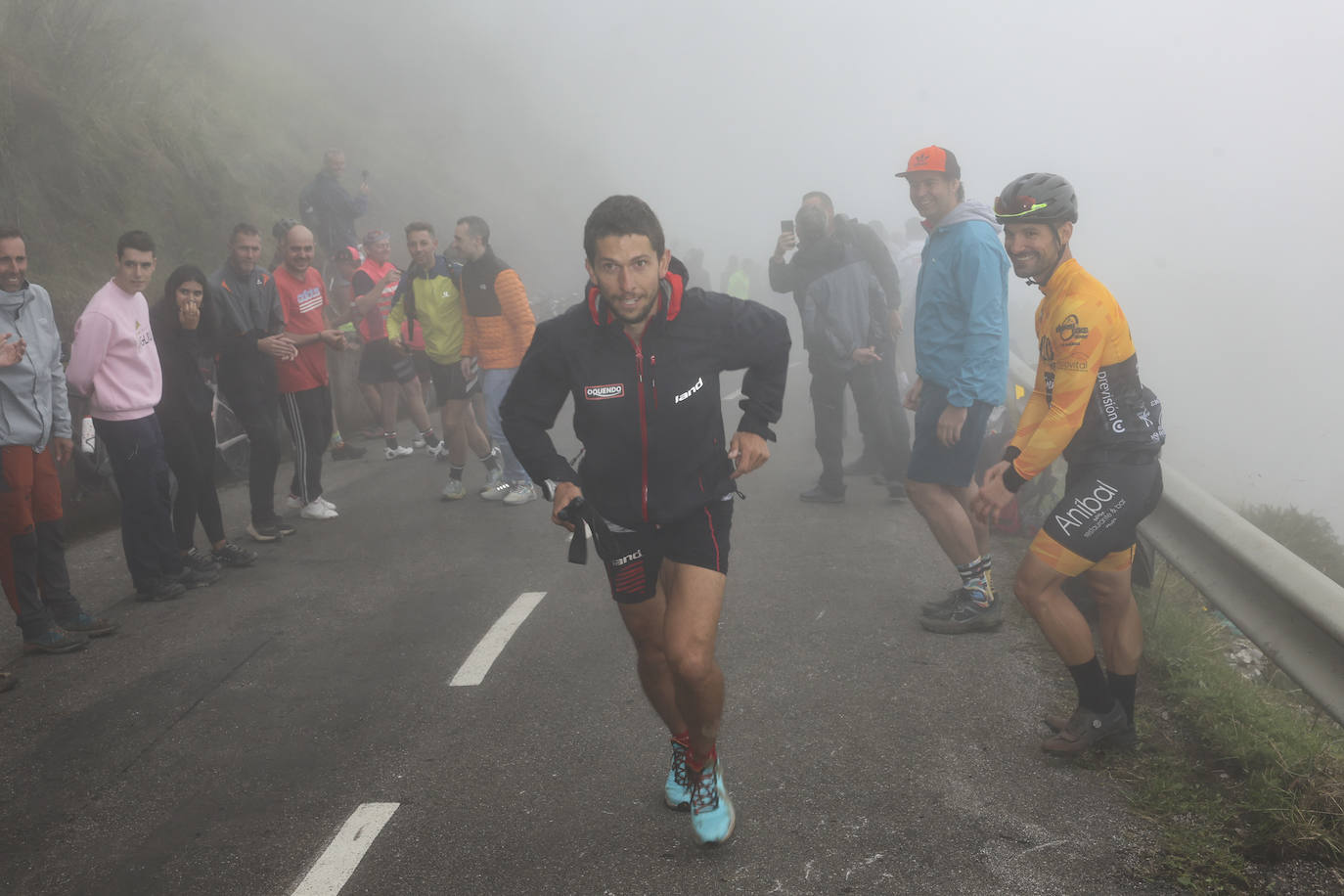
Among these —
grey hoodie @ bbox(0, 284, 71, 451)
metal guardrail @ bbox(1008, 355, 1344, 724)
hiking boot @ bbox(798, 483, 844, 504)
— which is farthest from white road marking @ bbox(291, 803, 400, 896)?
hiking boot @ bbox(798, 483, 844, 504)

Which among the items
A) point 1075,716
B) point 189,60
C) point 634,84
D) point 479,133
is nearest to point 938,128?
point 634,84

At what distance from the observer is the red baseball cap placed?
19.3 feet

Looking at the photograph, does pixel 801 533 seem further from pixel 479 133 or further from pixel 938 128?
pixel 938 128

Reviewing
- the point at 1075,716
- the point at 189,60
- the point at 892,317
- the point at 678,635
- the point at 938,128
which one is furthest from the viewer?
the point at 938,128

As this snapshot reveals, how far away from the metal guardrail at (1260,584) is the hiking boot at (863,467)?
4764 millimetres

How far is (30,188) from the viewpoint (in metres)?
11.6

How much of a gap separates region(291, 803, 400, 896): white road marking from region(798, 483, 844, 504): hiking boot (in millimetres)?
5404

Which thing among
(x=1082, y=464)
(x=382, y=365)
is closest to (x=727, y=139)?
(x=382, y=365)

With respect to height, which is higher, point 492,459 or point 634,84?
point 634,84

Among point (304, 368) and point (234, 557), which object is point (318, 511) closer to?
point (304, 368)

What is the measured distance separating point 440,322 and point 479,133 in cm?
3810

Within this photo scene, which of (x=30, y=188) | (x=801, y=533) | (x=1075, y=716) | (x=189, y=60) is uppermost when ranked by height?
(x=189, y=60)

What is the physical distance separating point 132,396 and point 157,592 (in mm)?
1219

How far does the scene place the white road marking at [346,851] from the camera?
355 centimetres
